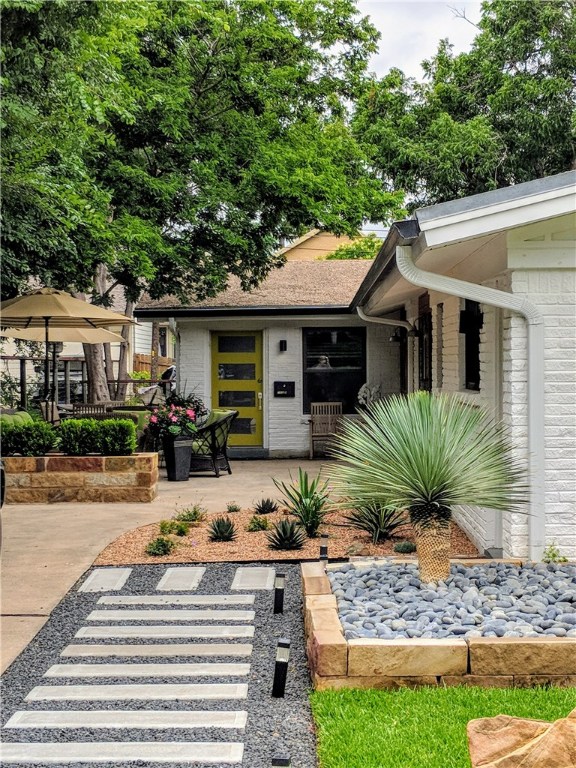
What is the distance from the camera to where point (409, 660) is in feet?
12.8

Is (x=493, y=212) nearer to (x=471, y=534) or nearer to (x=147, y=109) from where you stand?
(x=471, y=534)

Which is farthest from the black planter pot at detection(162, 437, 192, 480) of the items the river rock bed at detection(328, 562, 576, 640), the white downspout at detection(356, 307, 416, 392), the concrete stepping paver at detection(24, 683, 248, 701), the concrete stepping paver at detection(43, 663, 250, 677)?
the concrete stepping paver at detection(24, 683, 248, 701)

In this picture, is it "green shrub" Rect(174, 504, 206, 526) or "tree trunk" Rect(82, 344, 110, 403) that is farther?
"tree trunk" Rect(82, 344, 110, 403)

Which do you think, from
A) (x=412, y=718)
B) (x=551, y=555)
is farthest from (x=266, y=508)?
(x=412, y=718)

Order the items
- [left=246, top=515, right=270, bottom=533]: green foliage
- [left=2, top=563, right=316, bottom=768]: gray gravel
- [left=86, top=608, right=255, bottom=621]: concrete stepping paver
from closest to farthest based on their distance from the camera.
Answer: [left=2, top=563, right=316, bottom=768]: gray gravel < [left=86, top=608, right=255, bottom=621]: concrete stepping paver < [left=246, top=515, right=270, bottom=533]: green foliage

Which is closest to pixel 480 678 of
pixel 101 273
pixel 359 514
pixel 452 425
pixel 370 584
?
pixel 370 584

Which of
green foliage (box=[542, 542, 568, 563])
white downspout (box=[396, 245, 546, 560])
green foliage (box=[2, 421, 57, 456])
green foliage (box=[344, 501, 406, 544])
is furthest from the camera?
green foliage (box=[2, 421, 57, 456])

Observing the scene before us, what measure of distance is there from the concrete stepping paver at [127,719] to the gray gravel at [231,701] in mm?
46

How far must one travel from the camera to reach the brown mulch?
670cm

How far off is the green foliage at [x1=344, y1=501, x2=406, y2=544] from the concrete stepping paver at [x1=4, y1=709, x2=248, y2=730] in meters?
3.56

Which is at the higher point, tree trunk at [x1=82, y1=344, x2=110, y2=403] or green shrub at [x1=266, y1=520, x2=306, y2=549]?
tree trunk at [x1=82, y1=344, x2=110, y2=403]

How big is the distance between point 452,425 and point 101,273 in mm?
11487

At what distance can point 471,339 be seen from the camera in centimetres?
777

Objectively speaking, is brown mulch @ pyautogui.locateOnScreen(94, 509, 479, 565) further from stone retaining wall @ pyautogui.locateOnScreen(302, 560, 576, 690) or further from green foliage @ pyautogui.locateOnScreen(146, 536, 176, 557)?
stone retaining wall @ pyautogui.locateOnScreen(302, 560, 576, 690)
